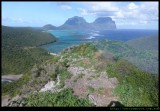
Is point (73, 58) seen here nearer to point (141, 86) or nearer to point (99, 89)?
point (99, 89)

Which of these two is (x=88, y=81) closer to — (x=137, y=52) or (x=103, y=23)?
(x=103, y=23)

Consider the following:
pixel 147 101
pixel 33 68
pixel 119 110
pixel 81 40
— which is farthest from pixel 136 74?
pixel 33 68

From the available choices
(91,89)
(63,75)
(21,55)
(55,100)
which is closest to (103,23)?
(91,89)

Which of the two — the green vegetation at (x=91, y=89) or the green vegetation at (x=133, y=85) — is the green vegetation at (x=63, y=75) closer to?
the green vegetation at (x=91, y=89)

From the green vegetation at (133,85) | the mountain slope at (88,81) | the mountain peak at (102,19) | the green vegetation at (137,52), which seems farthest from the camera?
the green vegetation at (137,52)

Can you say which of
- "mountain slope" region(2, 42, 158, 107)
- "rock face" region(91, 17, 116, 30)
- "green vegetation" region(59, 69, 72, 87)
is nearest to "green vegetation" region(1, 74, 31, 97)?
"mountain slope" region(2, 42, 158, 107)

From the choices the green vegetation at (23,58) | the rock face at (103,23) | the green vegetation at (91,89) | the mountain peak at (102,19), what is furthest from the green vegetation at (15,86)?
the mountain peak at (102,19)
